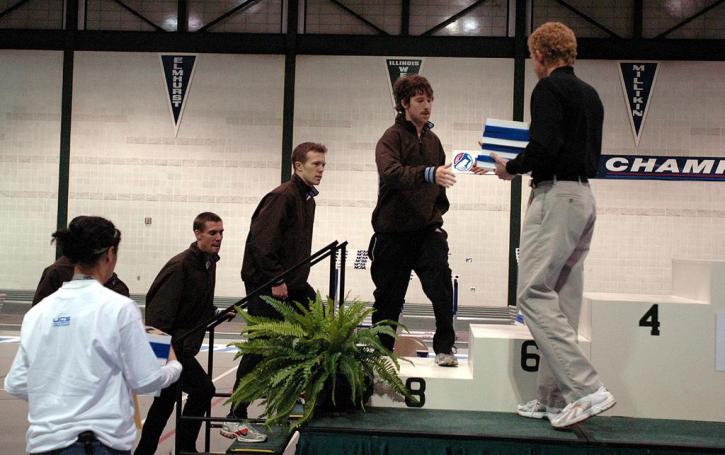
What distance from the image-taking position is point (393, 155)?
4.38 m

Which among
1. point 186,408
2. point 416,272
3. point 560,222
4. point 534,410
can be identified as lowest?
point 186,408

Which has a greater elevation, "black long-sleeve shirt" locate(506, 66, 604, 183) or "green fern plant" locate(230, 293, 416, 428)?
"black long-sleeve shirt" locate(506, 66, 604, 183)

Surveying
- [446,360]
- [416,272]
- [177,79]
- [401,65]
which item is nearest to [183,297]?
[416,272]

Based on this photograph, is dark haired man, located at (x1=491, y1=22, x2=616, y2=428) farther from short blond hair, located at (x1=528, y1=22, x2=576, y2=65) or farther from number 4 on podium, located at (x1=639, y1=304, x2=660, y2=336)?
number 4 on podium, located at (x1=639, y1=304, x2=660, y2=336)

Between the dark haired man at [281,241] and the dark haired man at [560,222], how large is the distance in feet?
4.91

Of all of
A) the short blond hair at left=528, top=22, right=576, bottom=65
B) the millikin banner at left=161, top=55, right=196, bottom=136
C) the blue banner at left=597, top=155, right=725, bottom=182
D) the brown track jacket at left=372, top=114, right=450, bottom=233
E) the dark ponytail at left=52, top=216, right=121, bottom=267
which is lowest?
the dark ponytail at left=52, top=216, right=121, bottom=267

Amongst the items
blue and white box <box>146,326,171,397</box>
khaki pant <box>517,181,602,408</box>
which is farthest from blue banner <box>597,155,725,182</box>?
blue and white box <box>146,326,171,397</box>

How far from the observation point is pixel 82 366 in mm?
2346

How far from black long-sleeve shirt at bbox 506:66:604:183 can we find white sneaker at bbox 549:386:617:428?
3.33ft

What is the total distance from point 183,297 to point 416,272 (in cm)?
137

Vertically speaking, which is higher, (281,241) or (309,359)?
(281,241)

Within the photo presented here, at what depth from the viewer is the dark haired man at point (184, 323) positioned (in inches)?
161

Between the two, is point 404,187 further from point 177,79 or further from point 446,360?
point 177,79

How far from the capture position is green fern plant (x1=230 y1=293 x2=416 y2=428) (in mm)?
3531
